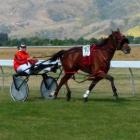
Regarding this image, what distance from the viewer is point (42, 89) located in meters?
18.4

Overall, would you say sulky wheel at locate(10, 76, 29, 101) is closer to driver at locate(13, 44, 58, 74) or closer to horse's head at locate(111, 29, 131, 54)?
driver at locate(13, 44, 58, 74)

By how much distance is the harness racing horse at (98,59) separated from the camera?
16750 millimetres

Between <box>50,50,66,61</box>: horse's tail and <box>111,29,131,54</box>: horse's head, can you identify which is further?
<box>50,50,66,61</box>: horse's tail

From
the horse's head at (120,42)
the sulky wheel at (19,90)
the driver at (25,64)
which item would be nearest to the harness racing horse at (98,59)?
the horse's head at (120,42)

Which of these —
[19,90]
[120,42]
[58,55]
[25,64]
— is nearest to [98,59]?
[120,42]

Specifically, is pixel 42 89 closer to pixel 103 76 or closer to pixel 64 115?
pixel 103 76

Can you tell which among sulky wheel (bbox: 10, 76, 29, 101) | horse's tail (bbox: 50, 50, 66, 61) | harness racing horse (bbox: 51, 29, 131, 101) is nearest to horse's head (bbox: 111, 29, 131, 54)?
harness racing horse (bbox: 51, 29, 131, 101)

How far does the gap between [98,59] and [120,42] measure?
0.76 metres

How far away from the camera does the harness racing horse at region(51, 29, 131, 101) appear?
1675 centimetres

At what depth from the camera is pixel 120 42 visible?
16.9 metres

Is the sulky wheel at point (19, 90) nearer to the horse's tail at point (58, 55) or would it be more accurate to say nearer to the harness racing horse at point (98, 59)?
the horse's tail at point (58, 55)

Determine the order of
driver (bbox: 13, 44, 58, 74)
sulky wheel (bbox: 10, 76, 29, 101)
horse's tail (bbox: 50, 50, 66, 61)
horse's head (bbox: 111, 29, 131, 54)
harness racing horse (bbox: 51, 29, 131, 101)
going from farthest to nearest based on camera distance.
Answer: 1. horse's tail (bbox: 50, 50, 66, 61)
2. driver (bbox: 13, 44, 58, 74)
3. sulky wheel (bbox: 10, 76, 29, 101)
4. horse's head (bbox: 111, 29, 131, 54)
5. harness racing horse (bbox: 51, 29, 131, 101)

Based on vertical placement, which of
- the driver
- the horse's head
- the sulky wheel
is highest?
the horse's head

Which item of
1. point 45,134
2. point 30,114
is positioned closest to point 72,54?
point 30,114
